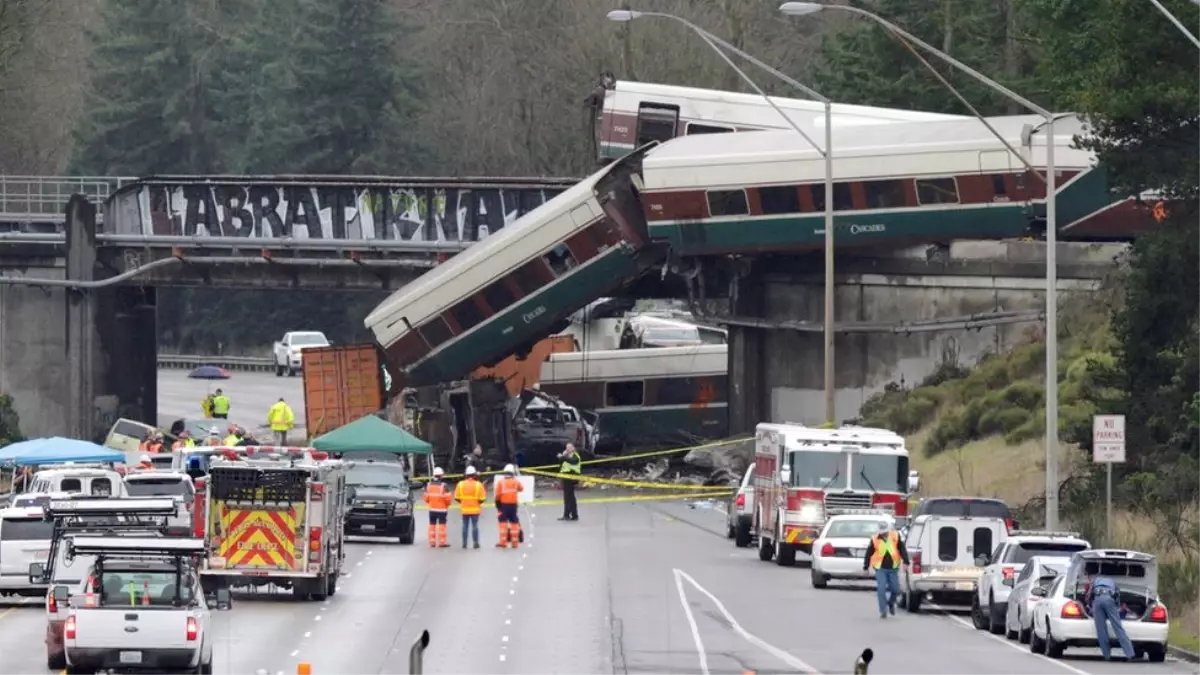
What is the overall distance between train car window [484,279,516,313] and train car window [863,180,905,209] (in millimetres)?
8906

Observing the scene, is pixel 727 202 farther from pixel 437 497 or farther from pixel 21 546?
pixel 21 546

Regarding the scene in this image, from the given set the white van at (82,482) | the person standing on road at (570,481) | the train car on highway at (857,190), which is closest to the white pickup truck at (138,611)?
the white van at (82,482)

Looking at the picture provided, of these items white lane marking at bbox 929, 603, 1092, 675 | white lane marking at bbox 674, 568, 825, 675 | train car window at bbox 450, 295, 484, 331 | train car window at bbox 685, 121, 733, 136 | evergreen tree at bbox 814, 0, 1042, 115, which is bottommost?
white lane marking at bbox 929, 603, 1092, 675

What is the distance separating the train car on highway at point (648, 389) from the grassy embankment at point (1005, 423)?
7630mm

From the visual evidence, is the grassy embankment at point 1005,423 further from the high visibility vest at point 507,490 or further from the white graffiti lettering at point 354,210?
the white graffiti lettering at point 354,210

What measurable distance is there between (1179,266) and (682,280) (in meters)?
21.5

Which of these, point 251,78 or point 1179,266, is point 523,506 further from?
point 251,78

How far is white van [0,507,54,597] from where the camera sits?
33906 mm

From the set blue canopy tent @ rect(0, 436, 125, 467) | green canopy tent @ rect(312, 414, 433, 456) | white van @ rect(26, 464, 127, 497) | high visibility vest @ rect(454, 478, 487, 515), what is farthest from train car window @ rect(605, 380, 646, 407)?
white van @ rect(26, 464, 127, 497)

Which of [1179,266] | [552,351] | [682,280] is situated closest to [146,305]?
[552,351]

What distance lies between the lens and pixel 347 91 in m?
112

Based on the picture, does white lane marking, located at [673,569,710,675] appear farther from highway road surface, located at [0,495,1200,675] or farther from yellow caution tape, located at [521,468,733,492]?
yellow caution tape, located at [521,468,733,492]

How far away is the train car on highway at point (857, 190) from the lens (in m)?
57.0

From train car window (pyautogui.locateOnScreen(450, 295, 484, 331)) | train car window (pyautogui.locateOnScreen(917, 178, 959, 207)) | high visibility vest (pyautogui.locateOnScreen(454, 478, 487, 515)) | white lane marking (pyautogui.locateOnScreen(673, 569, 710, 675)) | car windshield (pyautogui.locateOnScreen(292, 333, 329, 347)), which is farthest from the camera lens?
car windshield (pyautogui.locateOnScreen(292, 333, 329, 347))
